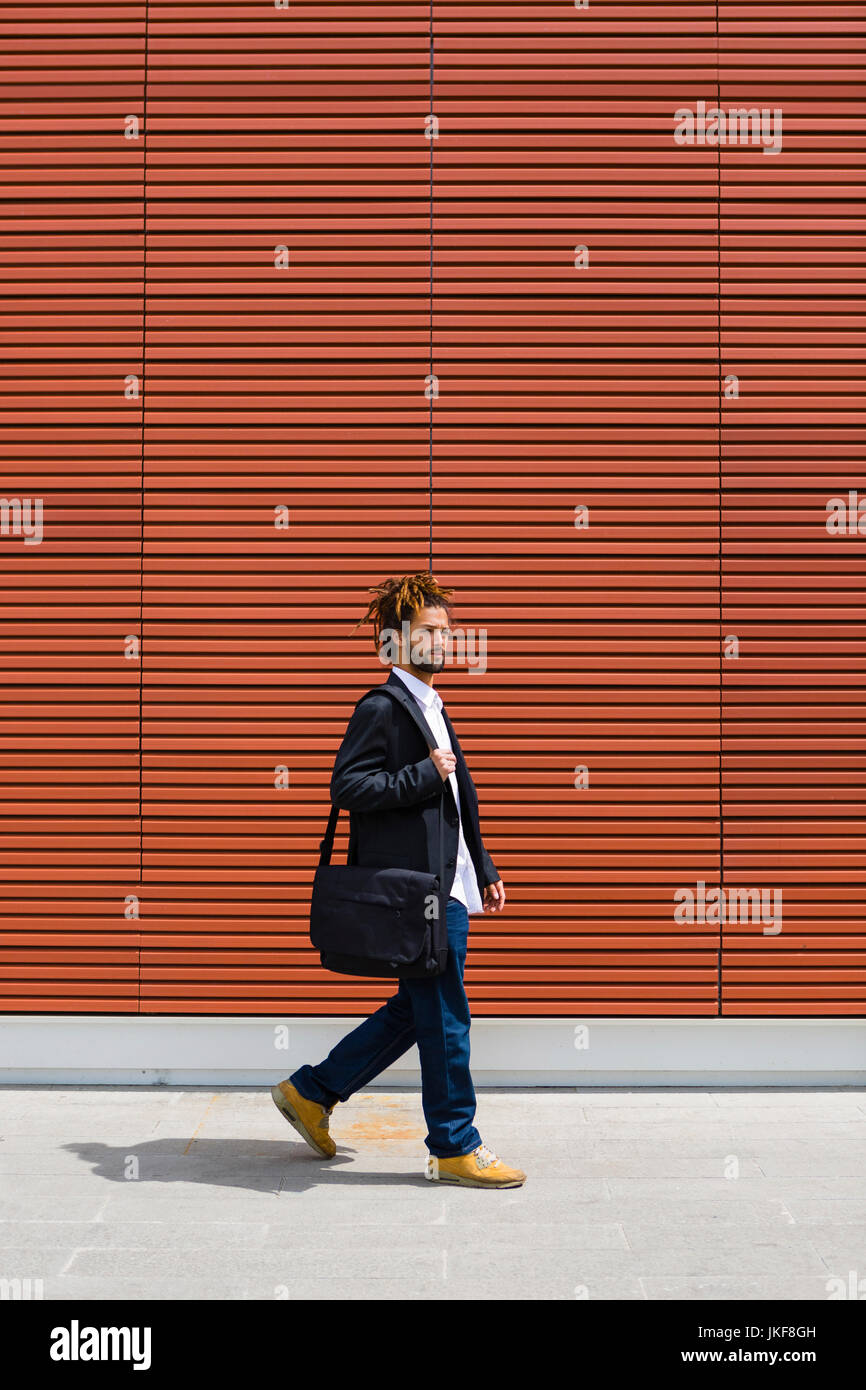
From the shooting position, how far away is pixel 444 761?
4629 millimetres

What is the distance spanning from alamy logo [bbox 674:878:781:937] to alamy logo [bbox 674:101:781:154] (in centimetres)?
337

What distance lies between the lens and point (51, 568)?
20.5 ft

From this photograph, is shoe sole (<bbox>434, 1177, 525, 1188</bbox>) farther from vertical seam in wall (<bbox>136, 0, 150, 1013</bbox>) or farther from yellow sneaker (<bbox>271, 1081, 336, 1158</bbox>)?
vertical seam in wall (<bbox>136, 0, 150, 1013</bbox>)

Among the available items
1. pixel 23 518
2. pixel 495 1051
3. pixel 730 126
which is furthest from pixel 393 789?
A: pixel 730 126

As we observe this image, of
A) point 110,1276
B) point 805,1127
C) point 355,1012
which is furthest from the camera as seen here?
point 355,1012

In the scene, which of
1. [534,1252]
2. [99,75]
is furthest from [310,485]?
[534,1252]

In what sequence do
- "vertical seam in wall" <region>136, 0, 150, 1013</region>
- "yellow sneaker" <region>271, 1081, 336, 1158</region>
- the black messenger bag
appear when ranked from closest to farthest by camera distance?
the black messenger bag, "yellow sneaker" <region>271, 1081, 336, 1158</region>, "vertical seam in wall" <region>136, 0, 150, 1013</region>

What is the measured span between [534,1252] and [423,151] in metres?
4.68

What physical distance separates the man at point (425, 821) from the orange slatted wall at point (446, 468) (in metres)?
1.28

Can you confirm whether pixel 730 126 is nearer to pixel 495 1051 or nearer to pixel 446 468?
pixel 446 468

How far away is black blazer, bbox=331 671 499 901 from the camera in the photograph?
4656mm

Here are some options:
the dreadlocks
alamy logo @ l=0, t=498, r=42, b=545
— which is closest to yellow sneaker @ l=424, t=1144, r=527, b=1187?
the dreadlocks

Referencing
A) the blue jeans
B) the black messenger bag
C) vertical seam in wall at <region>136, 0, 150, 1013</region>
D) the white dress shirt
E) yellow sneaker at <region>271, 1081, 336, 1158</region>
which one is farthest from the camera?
vertical seam in wall at <region>136, 0, 150, 1013</region>

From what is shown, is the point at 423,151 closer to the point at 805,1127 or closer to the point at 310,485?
the point at 310,485
